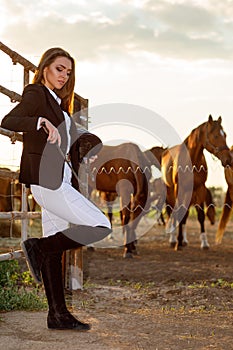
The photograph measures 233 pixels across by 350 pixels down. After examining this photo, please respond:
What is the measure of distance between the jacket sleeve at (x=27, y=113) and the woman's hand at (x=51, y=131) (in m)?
0.05

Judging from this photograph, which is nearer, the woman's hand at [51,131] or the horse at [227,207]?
the woman's hand at [51,131]

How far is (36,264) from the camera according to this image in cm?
332

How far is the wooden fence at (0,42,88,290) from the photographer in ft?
13.4

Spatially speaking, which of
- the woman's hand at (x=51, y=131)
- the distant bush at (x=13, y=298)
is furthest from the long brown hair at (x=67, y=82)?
the distant bush at (x=13, y=298)

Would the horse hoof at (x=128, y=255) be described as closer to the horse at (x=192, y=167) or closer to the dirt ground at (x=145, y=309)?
the dirt ground at (x=145, y=309)

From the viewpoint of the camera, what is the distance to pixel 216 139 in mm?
9352

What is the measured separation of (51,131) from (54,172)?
0.25 meters

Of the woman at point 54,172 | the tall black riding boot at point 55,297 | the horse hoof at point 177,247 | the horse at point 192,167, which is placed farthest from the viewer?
the horse hoof at point 177,247

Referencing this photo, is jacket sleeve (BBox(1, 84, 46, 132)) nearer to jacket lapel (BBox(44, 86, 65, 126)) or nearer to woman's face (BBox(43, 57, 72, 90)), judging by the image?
jacket lapel (BBox(44, 86, 65, 126))

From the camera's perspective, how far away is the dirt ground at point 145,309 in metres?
3.16

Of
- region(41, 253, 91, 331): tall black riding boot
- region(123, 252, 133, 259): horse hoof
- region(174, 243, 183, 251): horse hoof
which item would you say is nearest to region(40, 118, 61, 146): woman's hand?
region(41, 253, 91, 331): tall black riding boot

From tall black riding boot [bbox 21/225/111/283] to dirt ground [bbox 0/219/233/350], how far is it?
0.43m

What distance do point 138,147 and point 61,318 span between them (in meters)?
6.90

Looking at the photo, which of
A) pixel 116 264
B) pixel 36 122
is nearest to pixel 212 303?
pixel 36 122
